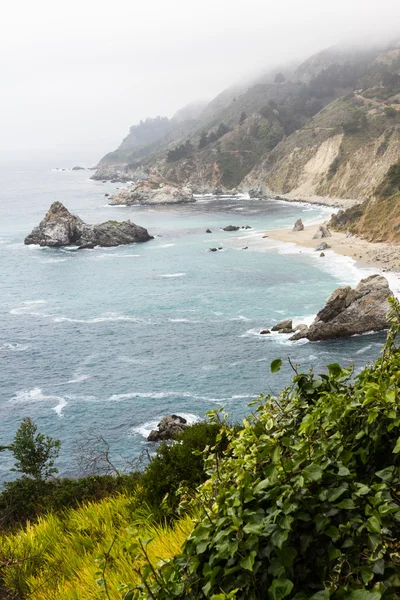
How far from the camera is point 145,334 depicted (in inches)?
2138

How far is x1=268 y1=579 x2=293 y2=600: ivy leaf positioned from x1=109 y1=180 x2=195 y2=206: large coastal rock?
171647 millimetres

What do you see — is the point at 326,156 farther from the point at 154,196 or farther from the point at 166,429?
the point at 166,429

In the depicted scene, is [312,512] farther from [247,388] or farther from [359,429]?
[247,388]

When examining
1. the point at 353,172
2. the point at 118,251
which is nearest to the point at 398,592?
the point at 118,251

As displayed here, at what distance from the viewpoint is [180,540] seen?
6.86 meters

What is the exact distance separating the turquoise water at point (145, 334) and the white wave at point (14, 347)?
0.68 feet

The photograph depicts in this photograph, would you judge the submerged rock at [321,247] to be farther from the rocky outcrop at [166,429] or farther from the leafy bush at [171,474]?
the leafy bush at [171,474]

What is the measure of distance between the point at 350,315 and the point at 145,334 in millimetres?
19871

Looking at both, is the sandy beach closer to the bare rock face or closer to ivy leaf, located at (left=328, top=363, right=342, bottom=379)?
the bare rock face

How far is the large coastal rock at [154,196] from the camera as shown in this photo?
173 meters

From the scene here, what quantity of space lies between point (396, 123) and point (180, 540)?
158 m

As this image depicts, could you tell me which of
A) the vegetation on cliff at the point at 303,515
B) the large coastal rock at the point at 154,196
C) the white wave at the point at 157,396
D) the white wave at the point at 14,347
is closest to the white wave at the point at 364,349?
the white wave at the point at 157,396

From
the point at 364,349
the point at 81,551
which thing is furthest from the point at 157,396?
the point at 81,551

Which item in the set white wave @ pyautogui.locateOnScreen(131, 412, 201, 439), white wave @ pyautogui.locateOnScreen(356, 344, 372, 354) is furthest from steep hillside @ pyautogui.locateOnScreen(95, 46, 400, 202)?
white wave @ pyautogui.locateOnScreen(131, 412, 201, 439)
